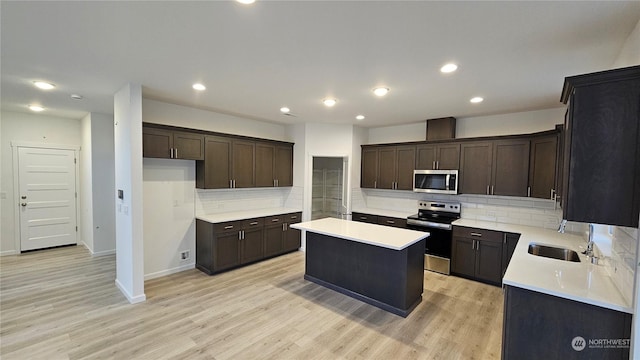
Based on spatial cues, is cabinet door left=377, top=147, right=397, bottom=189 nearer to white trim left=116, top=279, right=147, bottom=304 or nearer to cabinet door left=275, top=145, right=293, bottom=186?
→ cabinet door left=275, top=145, right=293, bottom=186

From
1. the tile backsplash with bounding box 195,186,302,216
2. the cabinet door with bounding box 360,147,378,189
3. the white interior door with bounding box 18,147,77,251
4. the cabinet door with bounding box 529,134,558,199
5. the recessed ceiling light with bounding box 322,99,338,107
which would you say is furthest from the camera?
the cabinet door with bounding box 360,147,378,189

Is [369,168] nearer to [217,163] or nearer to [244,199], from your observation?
[244,199]

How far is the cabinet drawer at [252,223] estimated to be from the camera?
457 centimetres

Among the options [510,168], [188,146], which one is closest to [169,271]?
[188,146]

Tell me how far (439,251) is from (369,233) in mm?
1765

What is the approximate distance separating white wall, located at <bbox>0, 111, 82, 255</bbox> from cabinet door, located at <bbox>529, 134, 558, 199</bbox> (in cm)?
828

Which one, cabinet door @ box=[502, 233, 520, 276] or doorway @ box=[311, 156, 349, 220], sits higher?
doorway @ box=[311, 156, 349, 220]

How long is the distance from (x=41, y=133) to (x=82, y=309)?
3.98 m

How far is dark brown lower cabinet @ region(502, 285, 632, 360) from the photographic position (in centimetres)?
165

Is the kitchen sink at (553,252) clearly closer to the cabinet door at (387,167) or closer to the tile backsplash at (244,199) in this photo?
the cabinet door at (387,167)

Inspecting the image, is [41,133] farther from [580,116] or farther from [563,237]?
[563,237]

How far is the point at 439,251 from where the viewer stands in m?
4.43

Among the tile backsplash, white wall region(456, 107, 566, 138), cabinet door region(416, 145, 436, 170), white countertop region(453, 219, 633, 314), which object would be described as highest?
white wall region(456, 107, 566, 138)

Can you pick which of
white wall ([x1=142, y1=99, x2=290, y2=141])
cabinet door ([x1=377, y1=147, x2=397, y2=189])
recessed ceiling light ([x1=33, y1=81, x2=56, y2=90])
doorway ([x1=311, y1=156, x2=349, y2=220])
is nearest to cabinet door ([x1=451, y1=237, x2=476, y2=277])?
cabinet door ([x1=377, y1=147, x2=397, y2=189])
